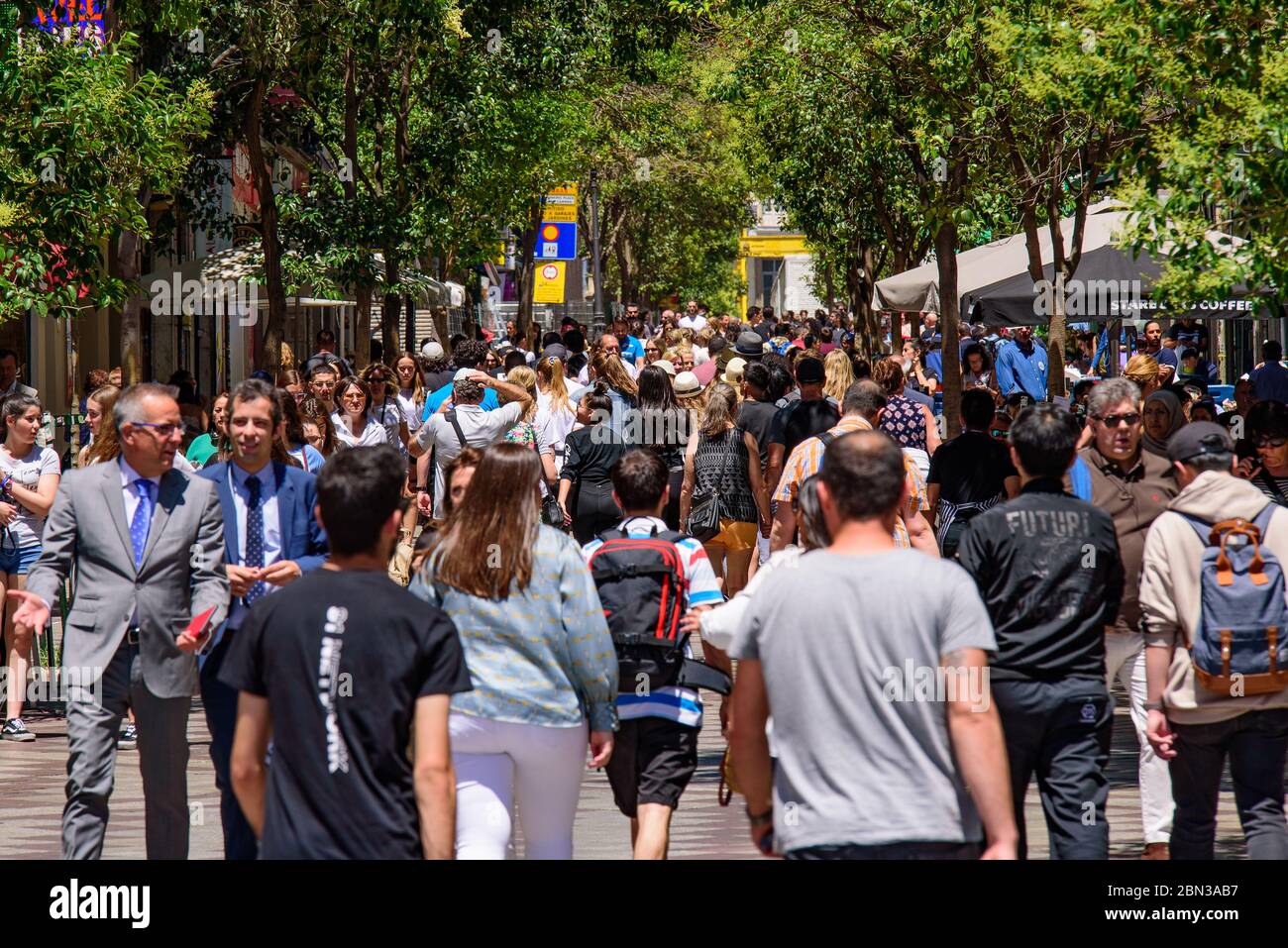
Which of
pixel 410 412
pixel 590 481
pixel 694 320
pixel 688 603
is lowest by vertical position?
pixel 688 603

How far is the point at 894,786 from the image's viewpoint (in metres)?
4.14

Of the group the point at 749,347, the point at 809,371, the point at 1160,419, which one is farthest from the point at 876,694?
the point at 749,347

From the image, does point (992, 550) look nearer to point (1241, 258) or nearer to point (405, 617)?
point (405, 617)

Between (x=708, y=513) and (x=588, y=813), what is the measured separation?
3772mm

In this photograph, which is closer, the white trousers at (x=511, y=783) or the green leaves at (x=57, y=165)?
the white trousers at (x=511, y=783)

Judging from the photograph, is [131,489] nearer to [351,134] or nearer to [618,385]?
[618,385]

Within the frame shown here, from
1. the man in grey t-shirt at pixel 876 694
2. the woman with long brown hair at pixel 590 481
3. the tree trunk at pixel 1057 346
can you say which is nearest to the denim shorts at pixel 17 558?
the woman with long brown hair at pixel 590 481

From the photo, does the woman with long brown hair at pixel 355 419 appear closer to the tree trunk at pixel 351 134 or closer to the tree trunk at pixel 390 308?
the tree trunk at pixel 351 134

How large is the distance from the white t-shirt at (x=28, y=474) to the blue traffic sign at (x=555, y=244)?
33.6 m

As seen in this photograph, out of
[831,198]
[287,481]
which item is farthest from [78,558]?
[831,198]

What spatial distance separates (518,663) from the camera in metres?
5.27

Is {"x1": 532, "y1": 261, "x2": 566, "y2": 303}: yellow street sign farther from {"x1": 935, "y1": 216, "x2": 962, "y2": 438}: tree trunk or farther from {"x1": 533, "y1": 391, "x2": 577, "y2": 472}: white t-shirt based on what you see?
{"x1": 533, "y1": 391, "x2": 577, "y2": 472}: white t-shirt

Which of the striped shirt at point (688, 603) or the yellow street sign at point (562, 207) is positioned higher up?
the yellow street sign at point (562, 207)

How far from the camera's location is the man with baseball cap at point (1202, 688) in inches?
236
